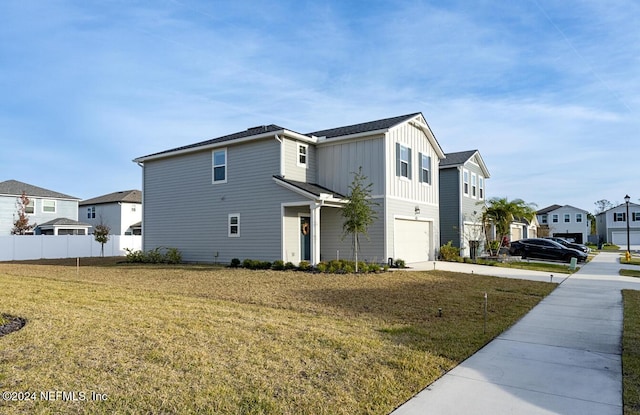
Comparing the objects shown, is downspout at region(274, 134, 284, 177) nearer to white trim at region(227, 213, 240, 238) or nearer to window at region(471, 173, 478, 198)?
white trim at region(227, 213, 240, 238)

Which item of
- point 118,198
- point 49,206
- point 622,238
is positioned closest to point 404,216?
point 118,198

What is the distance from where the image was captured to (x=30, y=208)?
3650cm

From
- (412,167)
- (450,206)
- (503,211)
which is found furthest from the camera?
(450,206)

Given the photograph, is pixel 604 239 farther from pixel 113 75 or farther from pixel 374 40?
pixel 113 75

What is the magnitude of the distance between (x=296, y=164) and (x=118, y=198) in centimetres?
2867

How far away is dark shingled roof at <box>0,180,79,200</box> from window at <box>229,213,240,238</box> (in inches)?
1032

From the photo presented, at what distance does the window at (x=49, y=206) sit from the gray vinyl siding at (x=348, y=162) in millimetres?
29492

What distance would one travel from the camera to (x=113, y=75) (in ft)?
54.8

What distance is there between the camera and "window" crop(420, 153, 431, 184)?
70.7 ft

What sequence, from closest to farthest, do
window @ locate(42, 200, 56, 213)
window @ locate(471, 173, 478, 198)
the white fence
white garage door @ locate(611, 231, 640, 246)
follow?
the white fence
window @ locate(471, 173, 478, 198)
window @ locate(42, 200, 56, 213)
white garage door @ locate(611, 231, 640, 246)

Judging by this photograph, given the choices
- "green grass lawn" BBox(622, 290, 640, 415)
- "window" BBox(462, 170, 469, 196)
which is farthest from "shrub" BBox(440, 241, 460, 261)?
"green grass lawn" BBox(622, 290, 640, 415)

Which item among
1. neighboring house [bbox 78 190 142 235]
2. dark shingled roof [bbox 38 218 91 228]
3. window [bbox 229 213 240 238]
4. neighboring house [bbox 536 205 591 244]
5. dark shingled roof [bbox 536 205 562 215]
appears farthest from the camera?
dark shingled roof [bbox 536 205 562 215]

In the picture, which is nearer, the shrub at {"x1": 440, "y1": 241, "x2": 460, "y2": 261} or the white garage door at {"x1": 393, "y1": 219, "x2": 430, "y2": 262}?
the white garage door at {"x1": 393, "y1": 219, "x2": 430, "y2": 262}

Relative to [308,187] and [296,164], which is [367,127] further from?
[308,187]
